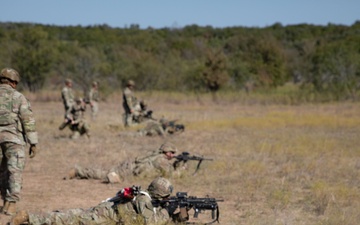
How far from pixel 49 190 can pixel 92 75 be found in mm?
29291

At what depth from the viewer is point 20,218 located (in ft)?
22.1

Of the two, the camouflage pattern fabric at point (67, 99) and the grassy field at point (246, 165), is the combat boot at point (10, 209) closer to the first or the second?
the grassy field at point (246, 165)

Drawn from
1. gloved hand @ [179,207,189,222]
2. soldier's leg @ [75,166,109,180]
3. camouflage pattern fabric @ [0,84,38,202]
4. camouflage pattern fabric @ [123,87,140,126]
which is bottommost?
gloved hand @ [179,207,189,222]

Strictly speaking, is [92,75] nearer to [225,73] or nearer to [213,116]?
[225,73]

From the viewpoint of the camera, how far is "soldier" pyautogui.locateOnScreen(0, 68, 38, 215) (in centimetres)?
777

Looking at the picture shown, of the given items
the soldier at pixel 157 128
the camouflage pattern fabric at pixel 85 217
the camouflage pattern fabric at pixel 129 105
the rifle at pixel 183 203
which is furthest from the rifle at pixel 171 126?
the camouflage pattern fabric at pixel 85 217

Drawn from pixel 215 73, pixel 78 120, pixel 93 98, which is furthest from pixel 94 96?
pixel 215 73

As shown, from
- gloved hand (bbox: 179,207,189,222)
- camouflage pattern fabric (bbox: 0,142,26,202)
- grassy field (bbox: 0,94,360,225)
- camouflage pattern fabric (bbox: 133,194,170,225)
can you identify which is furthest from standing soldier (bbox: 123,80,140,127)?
camouflage pattern fabric (bbox: 133,194,170,225)

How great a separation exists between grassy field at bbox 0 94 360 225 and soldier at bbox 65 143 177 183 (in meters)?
0.18

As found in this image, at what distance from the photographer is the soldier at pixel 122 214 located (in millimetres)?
6773

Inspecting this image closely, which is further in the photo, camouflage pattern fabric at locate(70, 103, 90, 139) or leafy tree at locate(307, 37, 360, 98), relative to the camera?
leafy tree at locate(307, 37, 360, 98)

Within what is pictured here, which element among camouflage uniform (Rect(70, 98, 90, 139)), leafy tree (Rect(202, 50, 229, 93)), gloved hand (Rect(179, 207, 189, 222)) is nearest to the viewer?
gloved hand (Rect(179, 207, 189, 222))

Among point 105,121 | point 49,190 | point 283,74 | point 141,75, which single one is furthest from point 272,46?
point 49,190

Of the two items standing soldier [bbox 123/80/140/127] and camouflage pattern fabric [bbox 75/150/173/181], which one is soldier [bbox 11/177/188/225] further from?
standing soldier [bbox 123/80/140/127]
